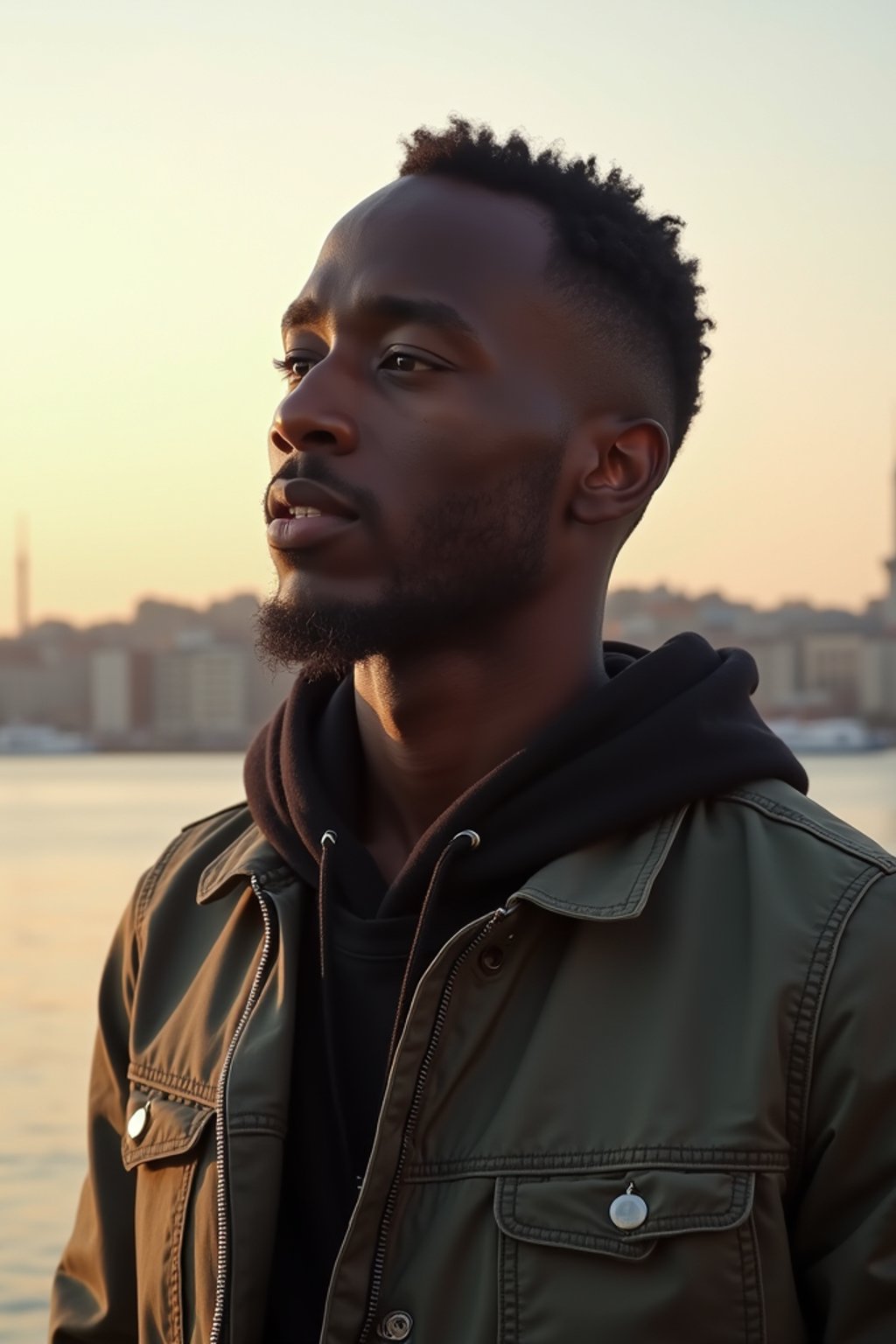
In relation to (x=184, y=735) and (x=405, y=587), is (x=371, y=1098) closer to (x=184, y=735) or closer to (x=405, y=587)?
(x=405, y=587)

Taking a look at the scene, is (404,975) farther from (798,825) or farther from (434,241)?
(434,241)

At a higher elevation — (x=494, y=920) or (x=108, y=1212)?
(x=494, y=920)

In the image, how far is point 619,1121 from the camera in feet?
5.18

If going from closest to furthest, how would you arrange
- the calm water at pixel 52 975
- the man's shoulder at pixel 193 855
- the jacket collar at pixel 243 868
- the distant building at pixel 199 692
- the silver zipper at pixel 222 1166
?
1. the silver zipper at pixel 222 1166
2. the jacket collar at pixel 243 868
3. the man's shoulder at pixel 193 855
4. the calm water at pixel 52 975
5. the distant building at pixel 199 692

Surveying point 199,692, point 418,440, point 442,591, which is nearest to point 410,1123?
point 442,591

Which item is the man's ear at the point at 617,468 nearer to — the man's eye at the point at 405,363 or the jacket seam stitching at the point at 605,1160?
the man's eye at the point at 405,363

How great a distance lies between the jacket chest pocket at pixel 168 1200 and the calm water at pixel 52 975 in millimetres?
3724

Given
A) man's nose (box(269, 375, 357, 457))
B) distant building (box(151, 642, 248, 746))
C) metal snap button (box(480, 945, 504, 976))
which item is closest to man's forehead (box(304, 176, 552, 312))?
man's nose (box(269, 375, 357, 457))

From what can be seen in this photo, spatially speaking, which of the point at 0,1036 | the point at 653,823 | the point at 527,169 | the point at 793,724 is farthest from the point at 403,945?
the point at 793,724

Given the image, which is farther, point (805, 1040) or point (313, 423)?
point (313, 423)

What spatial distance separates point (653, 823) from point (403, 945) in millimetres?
246

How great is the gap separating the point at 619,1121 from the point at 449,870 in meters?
0.27

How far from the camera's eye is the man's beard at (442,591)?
1726 mm

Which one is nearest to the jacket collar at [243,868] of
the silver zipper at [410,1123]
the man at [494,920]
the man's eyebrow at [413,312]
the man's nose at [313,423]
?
the man at [494,920]
